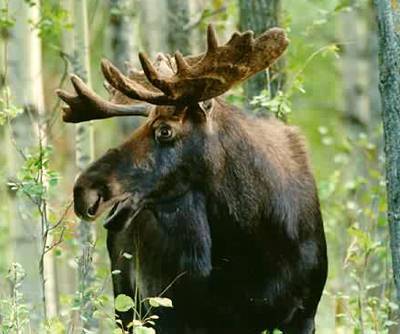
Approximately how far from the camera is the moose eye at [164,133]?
8.56 metres

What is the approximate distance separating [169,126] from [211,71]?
0.44 m

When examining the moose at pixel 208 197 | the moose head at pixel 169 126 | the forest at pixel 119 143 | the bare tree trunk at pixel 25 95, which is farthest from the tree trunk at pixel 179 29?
the moose head at pixel 169 126

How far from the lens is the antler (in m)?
8.43

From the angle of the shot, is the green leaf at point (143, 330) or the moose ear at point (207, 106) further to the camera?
Answer: the moose ear at point (207, 106)

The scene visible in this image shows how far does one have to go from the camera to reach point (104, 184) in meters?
8.30

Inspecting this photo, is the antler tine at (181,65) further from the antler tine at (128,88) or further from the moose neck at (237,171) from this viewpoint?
the moose neck at (237,171)

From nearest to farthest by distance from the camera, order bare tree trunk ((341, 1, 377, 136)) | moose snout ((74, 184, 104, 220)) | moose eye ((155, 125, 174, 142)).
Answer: moose snout ((74, 184, 104, 220))
moose eye ((155, 125, 174, 142))
bare tree trunk ((341, 1, 377, 136))

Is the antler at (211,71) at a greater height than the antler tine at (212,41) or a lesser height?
lesser

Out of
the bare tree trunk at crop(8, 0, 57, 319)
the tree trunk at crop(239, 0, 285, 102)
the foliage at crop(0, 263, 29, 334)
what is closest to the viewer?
the foliage at crop(0, 263, 29, 334)

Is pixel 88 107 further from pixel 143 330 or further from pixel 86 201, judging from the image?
pixel 143 330

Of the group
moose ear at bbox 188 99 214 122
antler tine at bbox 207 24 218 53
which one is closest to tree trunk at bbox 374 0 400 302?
antler tine at bbox 207 24 218 53

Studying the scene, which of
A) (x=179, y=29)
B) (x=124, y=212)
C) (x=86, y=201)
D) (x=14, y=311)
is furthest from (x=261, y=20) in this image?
(x=14, y=311)

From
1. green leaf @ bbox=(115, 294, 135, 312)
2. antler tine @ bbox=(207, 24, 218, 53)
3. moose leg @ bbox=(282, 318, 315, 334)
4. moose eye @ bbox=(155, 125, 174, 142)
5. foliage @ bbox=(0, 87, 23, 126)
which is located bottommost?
moose leg @ bbox=(282, 318, 315, 334)

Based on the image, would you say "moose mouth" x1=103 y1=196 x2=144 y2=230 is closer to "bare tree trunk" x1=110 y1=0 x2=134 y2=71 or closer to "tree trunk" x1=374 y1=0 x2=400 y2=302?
"tree trunk" x1=374 y1=0 x2=400 y2=302
